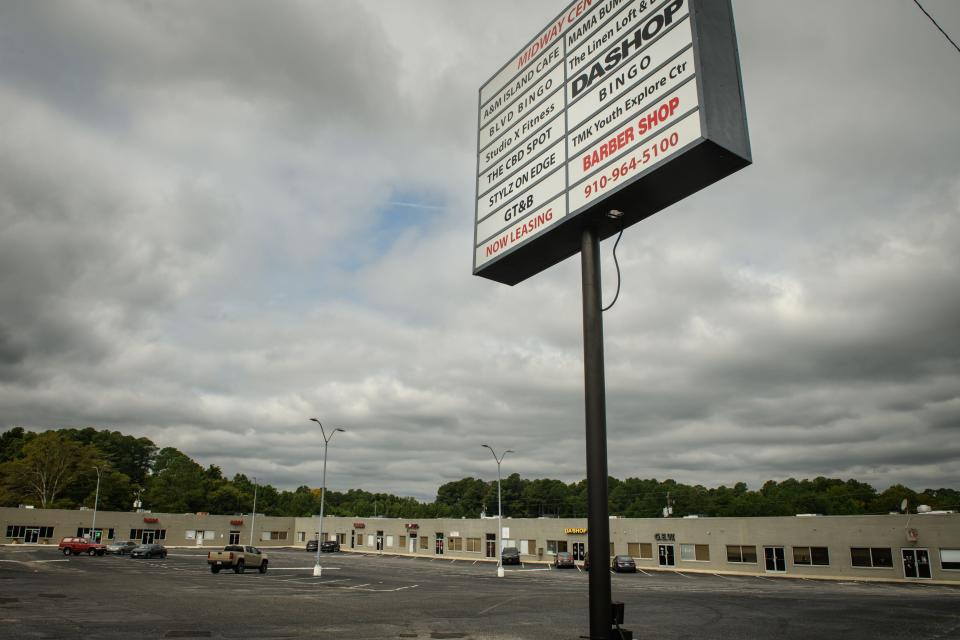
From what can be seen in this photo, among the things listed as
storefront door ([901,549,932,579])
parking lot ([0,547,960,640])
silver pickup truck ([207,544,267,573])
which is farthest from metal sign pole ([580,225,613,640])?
storefront door ([901,549,932,579])

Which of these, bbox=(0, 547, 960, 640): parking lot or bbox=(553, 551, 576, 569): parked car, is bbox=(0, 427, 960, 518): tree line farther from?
bbox=(0, 547, 960, 640): parking lot

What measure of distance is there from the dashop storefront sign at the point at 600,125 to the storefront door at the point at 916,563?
160ft

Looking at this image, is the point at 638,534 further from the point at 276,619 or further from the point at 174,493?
the point at 174,493

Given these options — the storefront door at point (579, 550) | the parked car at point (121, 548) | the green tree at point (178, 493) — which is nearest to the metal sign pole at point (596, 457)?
the storefront door at point (579, 550)

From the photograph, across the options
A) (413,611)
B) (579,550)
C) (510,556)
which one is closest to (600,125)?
(413,611)

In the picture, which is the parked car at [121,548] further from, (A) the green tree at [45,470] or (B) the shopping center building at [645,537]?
(A) the green tree at [45,470]

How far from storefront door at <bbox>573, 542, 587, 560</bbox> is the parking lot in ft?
118

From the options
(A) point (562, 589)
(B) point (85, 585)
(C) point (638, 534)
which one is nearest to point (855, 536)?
(C) point (638, 534)

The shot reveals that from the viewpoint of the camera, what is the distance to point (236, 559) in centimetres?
3888

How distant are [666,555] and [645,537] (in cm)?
267

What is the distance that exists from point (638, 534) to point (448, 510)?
11606 cm

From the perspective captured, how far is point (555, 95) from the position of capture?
33.1ft

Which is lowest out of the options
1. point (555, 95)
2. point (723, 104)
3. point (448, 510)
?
point (448, 510)

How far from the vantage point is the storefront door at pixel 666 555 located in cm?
6012
